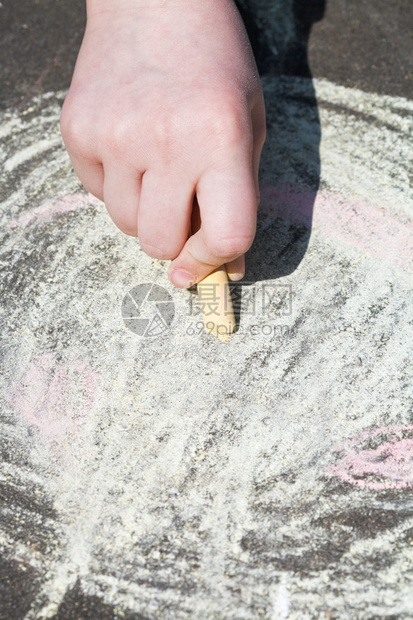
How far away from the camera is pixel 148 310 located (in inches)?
45.8

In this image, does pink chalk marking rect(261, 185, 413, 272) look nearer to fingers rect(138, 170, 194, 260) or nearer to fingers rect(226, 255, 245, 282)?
fingers rect(226, 255, 245, 282)

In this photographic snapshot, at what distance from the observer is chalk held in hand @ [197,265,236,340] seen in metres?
1.09

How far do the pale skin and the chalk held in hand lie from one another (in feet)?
0.10

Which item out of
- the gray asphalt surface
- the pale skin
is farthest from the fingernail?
the gray asphalt surface

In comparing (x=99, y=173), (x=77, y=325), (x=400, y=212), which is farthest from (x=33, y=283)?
(x=400, y=212)

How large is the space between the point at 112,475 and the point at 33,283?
44 centimetres

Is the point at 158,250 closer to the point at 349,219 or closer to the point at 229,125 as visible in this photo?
the point at 229,125

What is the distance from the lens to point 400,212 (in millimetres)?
1269

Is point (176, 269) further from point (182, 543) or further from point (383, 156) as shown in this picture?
point (383, 156)

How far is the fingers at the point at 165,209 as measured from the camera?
0.98 meters

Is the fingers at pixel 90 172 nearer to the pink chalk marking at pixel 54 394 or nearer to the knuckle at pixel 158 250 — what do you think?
the knuckle at pixel 158 250

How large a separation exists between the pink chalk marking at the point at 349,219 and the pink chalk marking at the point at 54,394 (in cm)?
55

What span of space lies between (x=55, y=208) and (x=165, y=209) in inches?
16.6

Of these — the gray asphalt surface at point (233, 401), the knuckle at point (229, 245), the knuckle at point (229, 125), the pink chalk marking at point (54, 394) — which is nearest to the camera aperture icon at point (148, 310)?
the gray asphalt surface at point (233, 401)
